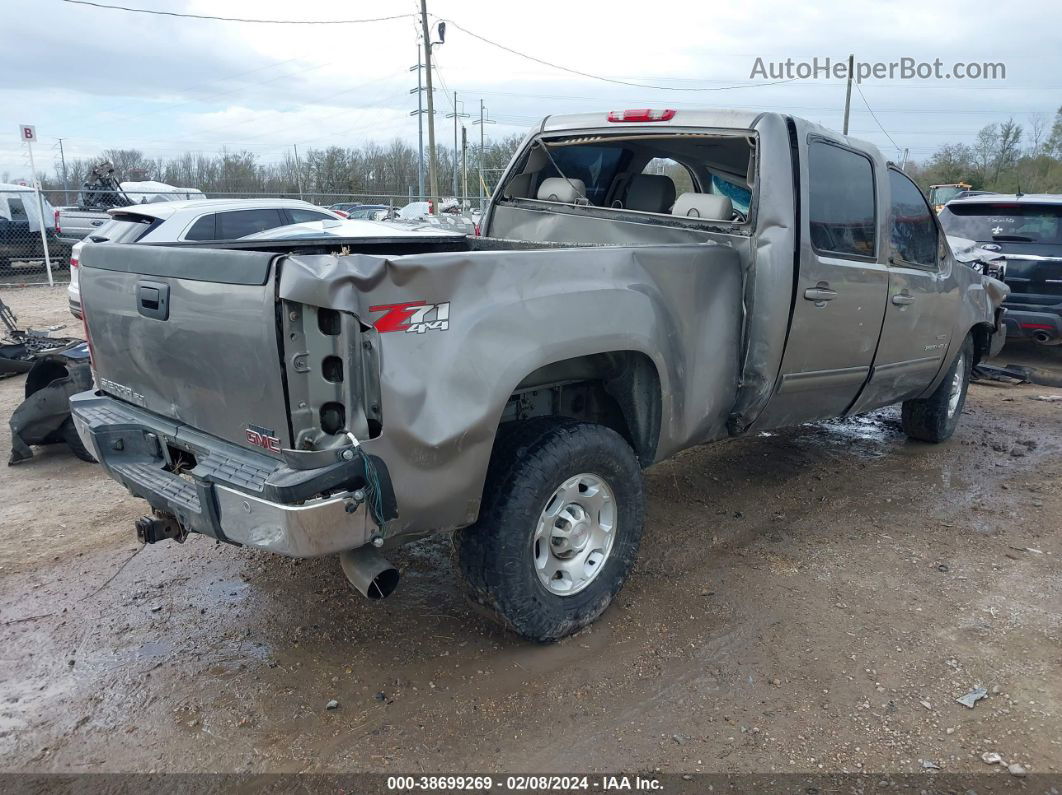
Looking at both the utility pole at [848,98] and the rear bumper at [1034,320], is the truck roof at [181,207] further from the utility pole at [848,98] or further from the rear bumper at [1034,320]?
the utility pole at [848,98]

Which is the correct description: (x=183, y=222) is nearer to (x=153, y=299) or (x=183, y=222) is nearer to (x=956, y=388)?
(x=153, y=299)

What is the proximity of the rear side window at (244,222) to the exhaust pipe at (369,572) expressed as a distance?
691 centimetres

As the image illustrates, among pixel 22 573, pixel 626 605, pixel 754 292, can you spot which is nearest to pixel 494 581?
pixel 626 605

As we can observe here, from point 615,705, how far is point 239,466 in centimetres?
162

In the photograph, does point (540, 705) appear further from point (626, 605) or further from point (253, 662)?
point (253, 662)

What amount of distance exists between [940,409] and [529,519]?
4.32 metres

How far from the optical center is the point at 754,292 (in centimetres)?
382

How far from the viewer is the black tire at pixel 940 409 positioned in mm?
5891

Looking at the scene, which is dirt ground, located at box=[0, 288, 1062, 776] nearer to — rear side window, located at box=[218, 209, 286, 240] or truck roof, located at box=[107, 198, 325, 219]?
truck roof, located at box=[107, 198, 325, 219]

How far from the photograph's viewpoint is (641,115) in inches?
178

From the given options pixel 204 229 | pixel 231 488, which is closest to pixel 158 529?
pixel 231 488

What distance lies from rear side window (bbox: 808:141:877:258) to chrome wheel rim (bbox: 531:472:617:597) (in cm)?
183

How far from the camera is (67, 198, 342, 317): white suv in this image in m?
8.41

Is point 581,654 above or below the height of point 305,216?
below
